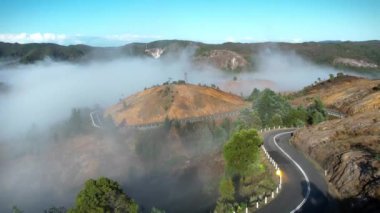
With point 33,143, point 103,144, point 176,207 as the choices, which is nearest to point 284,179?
point 176,207

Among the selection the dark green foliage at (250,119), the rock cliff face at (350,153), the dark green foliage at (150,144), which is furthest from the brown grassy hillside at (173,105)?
the rock cliff face at (350,153)

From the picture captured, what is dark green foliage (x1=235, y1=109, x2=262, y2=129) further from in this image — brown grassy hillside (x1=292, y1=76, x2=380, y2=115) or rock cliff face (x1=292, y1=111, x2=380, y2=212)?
rock cliff face (x1=292, y1=111, x2=380, y2=212)

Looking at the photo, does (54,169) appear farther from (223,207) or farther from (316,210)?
(316,210)

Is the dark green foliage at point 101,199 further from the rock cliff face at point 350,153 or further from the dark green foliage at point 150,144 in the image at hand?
Result: the dark green foliage at point 150,144

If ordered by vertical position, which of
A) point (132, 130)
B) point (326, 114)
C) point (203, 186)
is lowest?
point (132, 130)

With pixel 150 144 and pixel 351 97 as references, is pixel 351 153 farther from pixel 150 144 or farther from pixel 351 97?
pixel 150 144

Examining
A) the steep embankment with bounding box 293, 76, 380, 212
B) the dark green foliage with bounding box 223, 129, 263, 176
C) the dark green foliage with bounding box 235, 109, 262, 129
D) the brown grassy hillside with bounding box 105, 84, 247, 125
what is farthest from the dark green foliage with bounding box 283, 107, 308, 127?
the brown grassy hillside with bounding box 105, 84, 247, 125

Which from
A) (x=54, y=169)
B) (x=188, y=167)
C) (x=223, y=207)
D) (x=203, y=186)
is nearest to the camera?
(x=223, y=207)
